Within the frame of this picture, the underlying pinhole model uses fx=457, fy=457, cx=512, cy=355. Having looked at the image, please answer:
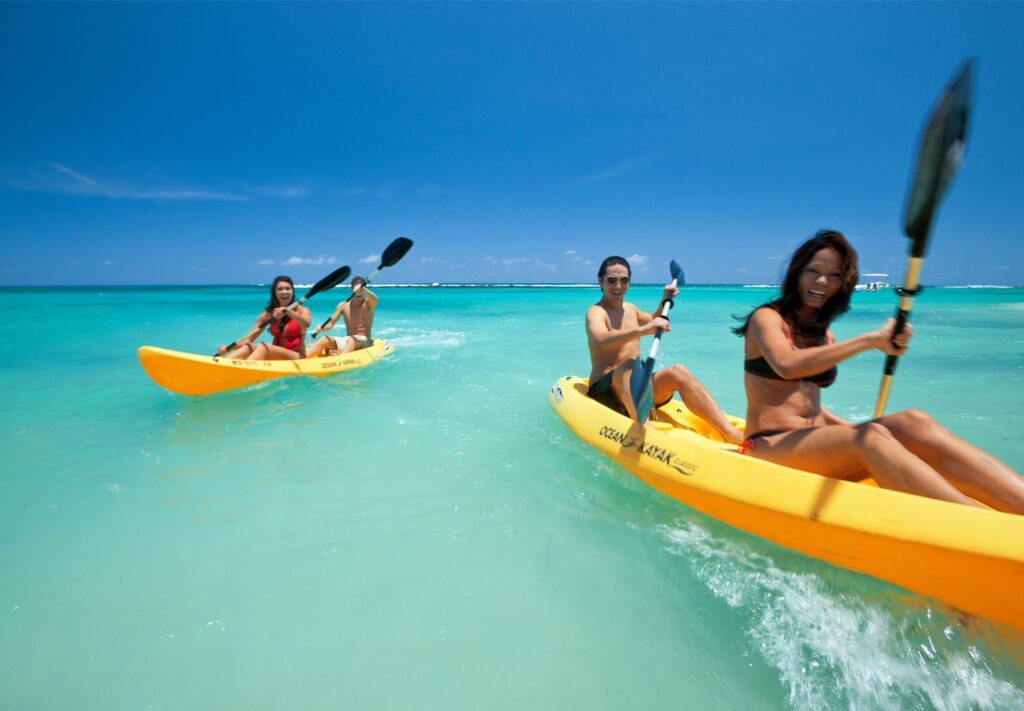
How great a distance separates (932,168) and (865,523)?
77.0 inches

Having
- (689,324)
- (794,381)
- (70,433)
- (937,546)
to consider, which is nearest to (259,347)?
(70,433)

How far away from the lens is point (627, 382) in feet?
13.4

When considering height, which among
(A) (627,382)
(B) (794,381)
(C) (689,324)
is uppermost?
(B) (794,381)

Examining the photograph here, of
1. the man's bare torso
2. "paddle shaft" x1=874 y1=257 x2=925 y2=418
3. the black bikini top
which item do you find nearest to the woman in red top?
the man's bare torso

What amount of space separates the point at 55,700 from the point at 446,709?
1.70 m

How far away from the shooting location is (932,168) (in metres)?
2.50

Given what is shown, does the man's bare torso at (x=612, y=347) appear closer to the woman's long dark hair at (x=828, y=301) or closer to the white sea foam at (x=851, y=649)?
the woman's long dark hair at (x=828, y=301)

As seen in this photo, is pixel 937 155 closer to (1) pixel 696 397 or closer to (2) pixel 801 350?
(2) pixel 801 350

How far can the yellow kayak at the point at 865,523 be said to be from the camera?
184cm

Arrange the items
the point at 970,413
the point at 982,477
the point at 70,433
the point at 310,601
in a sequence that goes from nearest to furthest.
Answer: the point at 982,477 < the point at 310,601 < the point at 70,433 < the point at 970,413

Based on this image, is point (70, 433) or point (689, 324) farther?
point (689, 324)

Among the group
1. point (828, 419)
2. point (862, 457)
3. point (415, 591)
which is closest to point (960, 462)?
point (862, 457)

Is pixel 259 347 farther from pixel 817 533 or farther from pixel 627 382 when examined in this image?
pixel 817 533

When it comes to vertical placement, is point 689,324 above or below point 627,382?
below
